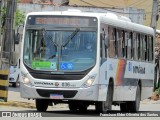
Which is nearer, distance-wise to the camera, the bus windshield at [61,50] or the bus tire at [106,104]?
the bus windshield at [61,50]

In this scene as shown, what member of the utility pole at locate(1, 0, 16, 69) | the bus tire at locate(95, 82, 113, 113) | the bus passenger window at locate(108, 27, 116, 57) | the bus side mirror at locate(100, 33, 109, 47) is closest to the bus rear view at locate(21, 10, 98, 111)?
the bus side mirror at locate(100, 33, 109, 47)

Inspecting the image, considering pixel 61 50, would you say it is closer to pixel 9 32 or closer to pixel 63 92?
pixel 63 92

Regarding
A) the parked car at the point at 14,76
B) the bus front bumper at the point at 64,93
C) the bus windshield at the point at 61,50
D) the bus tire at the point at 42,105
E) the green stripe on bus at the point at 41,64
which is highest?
the bus windshield at the point at 61,50

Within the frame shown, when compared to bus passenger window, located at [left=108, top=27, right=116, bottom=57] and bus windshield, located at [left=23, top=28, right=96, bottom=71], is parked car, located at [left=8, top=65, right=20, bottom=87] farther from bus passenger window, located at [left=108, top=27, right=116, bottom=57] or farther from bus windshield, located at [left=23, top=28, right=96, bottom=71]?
bus windshield, located at [left=23, top=28, right=96, bottom=71]

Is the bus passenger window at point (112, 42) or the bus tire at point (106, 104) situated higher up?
the bus passenger window at point (112, 42)

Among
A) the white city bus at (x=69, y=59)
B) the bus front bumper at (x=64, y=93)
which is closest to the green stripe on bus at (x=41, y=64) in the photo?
the white city bus at (x=69, y=59)

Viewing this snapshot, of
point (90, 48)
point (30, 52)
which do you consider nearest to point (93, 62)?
point (90, 48)

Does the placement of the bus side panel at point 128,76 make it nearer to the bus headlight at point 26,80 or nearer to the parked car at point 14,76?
the bus headlight at point 26,80

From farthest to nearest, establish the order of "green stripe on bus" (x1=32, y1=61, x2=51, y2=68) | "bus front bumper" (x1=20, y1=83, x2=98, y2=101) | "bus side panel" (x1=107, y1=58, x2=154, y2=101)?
"bus side panel" (x1=107, y1=58, x2=154, y2=101)
"green stripe on bus" (x1=32, y1=61, x2=51, y2=68)
"bus front bumper" (x1=20, y1=83, x2=98, y2=101)

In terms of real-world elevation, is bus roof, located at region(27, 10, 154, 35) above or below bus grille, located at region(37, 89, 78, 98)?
above

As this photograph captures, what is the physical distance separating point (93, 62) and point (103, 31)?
1.26 metres

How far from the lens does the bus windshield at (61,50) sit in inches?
Answer: 854

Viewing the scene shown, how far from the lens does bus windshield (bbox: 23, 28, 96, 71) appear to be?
71.2 ft

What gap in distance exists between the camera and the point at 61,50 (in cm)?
2184
